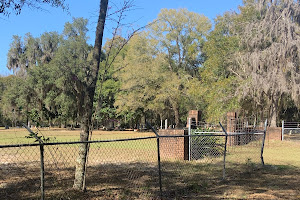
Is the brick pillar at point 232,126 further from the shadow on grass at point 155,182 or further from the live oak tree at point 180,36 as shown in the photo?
the live oak tree at point 180,36

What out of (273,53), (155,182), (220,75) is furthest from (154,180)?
(220,75)

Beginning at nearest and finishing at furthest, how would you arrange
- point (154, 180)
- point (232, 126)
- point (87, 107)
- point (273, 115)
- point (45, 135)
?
point (87, 107) → point (154, 180) → point (232, 126) → point (45, 135) → point (273, 115)

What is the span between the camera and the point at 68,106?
138 ft

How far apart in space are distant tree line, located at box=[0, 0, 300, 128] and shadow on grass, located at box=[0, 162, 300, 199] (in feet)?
5.01

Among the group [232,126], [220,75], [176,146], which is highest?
[220,75]

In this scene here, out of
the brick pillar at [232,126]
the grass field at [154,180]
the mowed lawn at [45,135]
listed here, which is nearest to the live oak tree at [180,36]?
the mowed lawn at [45,135]

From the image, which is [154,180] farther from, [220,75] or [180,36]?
[180,36]

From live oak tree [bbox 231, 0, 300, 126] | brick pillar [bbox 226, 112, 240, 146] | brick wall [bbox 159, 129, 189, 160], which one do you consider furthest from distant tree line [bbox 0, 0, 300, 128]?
brick pillar [bbox 226, 112, 240, 146]

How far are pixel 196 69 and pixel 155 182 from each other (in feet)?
106

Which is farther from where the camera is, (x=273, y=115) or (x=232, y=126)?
(x=273, y=115)

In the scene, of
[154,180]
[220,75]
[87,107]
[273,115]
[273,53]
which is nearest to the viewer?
[87,107]

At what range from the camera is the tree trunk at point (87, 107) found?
217 inches

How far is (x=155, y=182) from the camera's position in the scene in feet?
22.3

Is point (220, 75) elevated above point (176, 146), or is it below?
above
